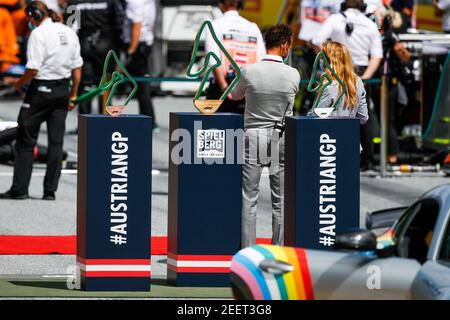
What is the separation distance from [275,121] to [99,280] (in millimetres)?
1858

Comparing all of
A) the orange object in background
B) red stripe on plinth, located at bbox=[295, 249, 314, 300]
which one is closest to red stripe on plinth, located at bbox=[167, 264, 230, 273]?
red stripe on plinth, located at bbox=[295, 249, 314, 300]

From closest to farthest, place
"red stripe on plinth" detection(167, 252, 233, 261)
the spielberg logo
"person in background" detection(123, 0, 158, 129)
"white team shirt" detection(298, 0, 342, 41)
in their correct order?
the spielberg logo < "red stripe on plinth" detection(167, 252, 233, 261) < "person in background" detection(123, 0, 158, 129) < "white team shirt" detection(298, 0, 342, 41)

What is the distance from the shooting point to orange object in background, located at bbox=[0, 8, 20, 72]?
22.3 meters

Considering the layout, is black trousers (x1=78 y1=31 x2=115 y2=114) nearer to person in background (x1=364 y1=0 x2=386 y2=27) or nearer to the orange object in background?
the orange object in background

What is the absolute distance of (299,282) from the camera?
6.93 m

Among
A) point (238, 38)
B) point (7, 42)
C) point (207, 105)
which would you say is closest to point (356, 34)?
point (238, 38)

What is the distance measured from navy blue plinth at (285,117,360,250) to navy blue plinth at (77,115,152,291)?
1.01m

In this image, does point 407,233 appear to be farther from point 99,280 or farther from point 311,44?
point 311,44

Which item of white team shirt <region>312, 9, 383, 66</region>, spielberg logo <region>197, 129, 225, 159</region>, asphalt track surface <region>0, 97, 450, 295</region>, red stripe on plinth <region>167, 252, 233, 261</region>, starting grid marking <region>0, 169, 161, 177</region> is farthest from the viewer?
starting grid marking <region>0, 169, 161, 177</region>

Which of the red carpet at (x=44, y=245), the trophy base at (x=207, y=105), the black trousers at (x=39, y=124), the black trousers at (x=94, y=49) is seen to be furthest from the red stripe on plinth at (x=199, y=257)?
the black trousers at (x=94, y=49)

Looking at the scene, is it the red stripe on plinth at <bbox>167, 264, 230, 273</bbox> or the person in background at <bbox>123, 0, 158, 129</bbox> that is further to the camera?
the person in background at <bbox>123, 0, 158, 129</bbox>

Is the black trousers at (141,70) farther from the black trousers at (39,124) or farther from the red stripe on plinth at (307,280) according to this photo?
the red stripe on plinth at (307,280)

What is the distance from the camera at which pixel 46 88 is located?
14.2m

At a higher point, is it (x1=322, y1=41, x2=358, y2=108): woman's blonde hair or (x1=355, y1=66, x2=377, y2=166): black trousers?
(x1=322, y1=41, x2=358, y2=108): woman's blonde hair
